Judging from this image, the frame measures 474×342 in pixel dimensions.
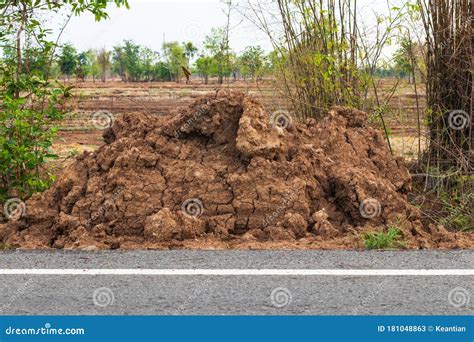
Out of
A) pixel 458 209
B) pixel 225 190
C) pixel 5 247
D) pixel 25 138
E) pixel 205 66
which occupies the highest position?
pixel 205 66

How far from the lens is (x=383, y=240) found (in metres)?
6.30

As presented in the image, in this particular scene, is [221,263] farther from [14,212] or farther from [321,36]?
[321,36]

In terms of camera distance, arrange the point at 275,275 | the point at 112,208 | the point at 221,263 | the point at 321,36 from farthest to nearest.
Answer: the point at 321,36 < the point at 112,208 < the point at 221,263 < the point at 275,275

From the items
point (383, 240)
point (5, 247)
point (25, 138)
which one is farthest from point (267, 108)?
point (5, 247)

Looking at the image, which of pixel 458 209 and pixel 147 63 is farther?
pixel 147 63

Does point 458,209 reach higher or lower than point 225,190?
lower

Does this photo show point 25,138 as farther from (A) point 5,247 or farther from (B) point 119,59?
(B) point 119,59

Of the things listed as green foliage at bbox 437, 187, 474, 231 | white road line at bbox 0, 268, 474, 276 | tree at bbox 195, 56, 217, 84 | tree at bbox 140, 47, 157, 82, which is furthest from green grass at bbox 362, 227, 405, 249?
tree at bbox 140, 47, 157, 82

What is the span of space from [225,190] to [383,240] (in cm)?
160

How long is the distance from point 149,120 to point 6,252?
7.00 ft

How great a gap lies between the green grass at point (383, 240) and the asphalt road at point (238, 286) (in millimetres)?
210

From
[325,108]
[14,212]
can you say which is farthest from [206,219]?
Answer: [325,108]

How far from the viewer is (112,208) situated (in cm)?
672

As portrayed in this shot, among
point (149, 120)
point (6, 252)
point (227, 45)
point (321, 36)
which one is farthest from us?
point (227, 45)
